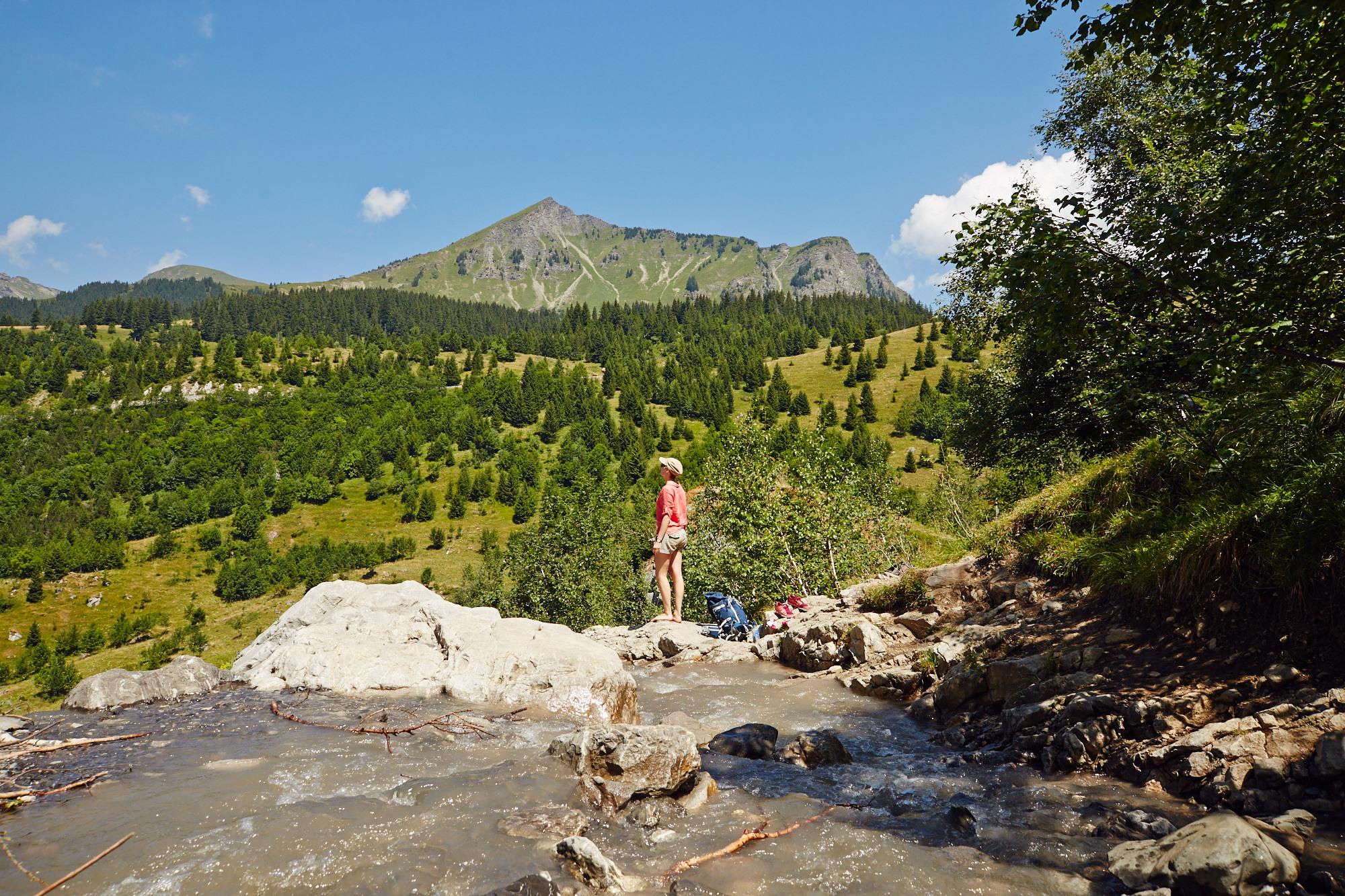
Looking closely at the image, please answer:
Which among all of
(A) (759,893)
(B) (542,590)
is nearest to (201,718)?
(A) (759,893)

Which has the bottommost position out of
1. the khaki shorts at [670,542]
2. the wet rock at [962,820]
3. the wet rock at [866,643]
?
the wet rock at [866,643]

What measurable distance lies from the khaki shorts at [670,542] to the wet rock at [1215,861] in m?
10.5

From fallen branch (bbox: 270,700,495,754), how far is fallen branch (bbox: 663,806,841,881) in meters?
3.58

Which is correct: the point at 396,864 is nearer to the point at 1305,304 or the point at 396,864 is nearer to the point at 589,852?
the point at 589,852

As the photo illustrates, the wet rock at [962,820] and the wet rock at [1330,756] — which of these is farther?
the wet rock at [962,820]

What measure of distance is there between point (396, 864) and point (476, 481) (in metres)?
175

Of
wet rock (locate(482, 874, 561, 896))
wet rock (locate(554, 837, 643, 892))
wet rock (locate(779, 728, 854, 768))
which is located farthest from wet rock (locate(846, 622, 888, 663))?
wet rock (locate(482, 874, 561, 896))

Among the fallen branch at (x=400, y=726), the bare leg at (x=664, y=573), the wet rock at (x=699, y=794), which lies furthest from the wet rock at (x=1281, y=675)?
the bare leg at (x=664, y=573)

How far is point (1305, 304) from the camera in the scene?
5.99 meters

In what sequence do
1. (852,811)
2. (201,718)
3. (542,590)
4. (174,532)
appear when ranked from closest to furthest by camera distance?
(852,811) < (201,718) < (542,590) < (174,532)

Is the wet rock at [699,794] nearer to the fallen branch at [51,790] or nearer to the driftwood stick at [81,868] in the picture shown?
the driftwood stick at [81,868]

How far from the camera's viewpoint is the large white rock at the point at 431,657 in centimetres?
929

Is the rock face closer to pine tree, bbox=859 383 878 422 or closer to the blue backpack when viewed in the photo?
the blue backpack

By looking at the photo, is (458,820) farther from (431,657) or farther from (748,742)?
(431,657)
